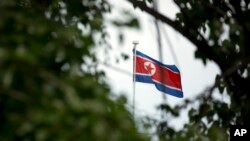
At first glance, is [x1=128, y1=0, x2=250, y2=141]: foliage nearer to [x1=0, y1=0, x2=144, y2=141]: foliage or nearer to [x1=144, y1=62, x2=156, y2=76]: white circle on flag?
[x1=0, y1=0, x2=144, y2=141]: foliage

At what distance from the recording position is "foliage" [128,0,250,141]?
2816mm

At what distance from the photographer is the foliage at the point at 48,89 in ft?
A: 5.77

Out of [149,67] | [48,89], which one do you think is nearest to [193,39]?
[48,89]

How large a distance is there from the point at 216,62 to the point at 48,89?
139cm

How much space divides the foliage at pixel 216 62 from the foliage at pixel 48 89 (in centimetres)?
84

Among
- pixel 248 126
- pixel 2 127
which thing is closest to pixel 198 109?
pixel 248 126

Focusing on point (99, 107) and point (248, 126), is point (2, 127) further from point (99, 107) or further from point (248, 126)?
point (248, 126)

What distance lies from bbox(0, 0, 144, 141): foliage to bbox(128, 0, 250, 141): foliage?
842 millimetres

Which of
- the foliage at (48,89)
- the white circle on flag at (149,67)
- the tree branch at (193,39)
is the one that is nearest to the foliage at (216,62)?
the tree branch at (193,39)

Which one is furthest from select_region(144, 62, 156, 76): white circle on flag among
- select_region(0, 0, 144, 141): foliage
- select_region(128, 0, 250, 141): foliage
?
select_region(0, 0, 144, 141): foliage

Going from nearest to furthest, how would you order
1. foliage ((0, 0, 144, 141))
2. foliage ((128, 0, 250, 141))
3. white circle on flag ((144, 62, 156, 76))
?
1. foliage ((0, 0, 144, 141))
2. foliage ((128, 0, 250, 141))
3. white circle on flag ((144, 62, 156, 76))


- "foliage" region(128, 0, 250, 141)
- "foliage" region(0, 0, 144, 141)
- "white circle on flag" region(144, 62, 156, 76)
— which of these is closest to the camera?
"foliage" region(0, 0, 144, 141)

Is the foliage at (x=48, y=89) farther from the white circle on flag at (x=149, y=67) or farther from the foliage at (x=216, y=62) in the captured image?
the white circle on flag at (x=149, y=67)

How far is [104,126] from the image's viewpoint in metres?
1.73
